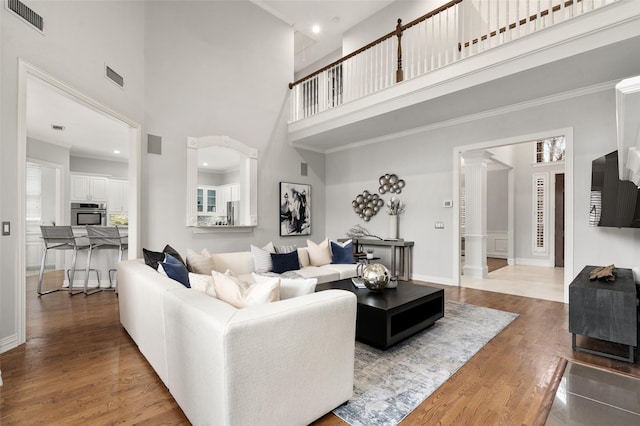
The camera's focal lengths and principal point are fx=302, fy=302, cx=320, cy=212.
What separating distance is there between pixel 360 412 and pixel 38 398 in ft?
6.83

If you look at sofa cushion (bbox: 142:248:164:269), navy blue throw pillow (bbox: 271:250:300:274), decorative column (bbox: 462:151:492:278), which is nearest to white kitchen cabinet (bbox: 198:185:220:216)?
navy blue throw pillow (bbox: 271:250:300:274)

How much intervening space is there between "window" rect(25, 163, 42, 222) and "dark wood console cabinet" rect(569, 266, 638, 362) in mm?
9728

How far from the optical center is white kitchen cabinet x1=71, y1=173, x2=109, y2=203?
7.64m

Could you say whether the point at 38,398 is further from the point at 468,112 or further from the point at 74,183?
the point at 74,183

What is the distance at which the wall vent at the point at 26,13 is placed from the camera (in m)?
2.58

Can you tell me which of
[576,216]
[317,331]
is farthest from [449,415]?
[576,216]

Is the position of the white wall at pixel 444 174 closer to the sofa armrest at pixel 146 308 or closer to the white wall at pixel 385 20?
the white wall at pixel 385 20

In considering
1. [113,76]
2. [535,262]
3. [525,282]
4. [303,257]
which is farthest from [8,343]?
[535,262]

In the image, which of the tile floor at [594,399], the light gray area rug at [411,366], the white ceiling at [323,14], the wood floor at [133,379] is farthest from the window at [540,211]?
the tile floor at [594,399]

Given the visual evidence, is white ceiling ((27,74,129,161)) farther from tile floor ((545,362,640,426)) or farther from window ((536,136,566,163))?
window ((536,136,566,163))

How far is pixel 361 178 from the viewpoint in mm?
6664

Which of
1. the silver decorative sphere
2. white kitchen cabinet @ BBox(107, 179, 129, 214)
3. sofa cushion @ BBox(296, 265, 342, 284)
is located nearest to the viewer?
the silver decorative sphere

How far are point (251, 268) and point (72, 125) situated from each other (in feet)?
15.8

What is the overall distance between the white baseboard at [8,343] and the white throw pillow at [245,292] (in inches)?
88.7
